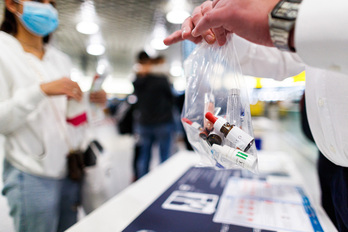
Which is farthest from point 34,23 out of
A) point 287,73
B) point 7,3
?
point 287,73

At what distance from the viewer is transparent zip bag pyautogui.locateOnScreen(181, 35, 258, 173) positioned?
46 centimetres

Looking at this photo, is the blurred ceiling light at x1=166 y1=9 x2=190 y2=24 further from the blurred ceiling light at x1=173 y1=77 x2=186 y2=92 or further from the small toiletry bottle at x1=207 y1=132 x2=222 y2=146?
the small toiletry bottle at x1=207 y1=132 x2=222 y2=146

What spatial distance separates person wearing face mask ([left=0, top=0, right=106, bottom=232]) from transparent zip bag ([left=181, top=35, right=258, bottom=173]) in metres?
0.37

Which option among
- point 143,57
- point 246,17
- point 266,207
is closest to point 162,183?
point 266,207

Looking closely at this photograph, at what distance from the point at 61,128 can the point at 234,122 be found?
1.89ft

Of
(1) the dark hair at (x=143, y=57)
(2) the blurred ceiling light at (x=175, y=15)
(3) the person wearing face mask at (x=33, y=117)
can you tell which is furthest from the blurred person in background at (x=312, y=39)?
(1) the dark hair at (x=143, y=57)

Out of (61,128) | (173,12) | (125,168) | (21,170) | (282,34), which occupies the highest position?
(173,12)

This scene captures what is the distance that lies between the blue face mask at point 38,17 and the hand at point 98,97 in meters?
0.29

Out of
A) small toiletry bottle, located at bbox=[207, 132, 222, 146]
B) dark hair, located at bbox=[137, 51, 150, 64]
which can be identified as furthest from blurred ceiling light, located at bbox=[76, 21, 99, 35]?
dark hair, located at bbox=[137, 51, 150, 64]

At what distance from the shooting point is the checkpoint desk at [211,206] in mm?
669

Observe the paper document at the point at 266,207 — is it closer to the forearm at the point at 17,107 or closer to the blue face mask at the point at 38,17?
the forearm at the point at 17,107

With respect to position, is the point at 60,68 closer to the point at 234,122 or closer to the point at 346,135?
the point at 234,122

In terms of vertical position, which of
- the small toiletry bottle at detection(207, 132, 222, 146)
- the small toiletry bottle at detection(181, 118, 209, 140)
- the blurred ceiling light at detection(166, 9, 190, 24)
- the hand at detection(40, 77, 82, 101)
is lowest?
the small toiletry bottle at detection(207, 132, 222, 146)

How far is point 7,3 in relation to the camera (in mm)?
579
